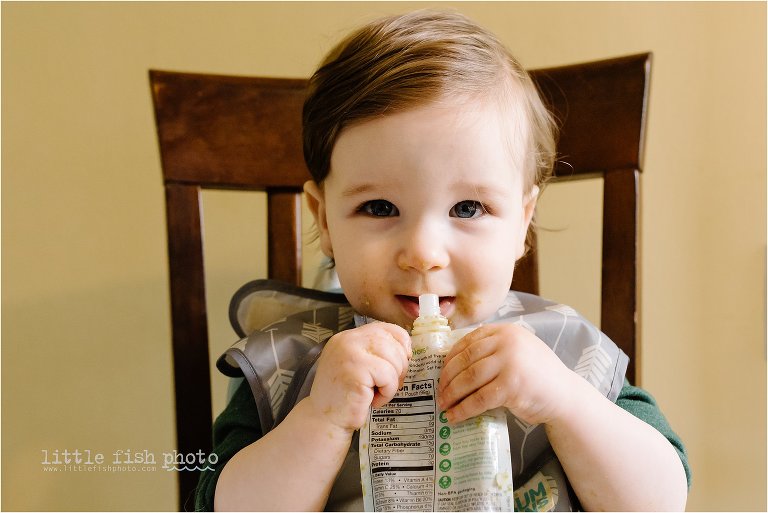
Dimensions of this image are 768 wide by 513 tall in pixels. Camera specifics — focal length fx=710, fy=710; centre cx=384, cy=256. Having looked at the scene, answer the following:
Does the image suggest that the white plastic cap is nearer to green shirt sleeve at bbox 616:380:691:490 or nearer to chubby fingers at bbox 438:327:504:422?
chubby fingers at bbox 438:327:504:422

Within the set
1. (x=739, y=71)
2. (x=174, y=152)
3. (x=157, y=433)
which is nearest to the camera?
(x=174, y=152)

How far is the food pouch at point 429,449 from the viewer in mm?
560

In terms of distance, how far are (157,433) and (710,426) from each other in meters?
0.95

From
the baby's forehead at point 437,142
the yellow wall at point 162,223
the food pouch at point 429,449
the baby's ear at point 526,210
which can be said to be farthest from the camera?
the yellow wall at point 162,223

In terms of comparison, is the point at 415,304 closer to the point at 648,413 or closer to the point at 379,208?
the point at 379,208

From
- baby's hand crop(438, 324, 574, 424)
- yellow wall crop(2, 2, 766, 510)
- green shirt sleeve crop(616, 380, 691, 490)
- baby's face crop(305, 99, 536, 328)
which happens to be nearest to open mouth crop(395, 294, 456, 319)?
baby's face crop(305, 99, 536, 328)

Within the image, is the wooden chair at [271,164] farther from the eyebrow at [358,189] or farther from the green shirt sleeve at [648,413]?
the eyebrow at [358,189]

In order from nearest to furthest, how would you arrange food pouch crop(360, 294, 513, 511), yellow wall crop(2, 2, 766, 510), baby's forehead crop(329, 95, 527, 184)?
food pouch crop(360, 294, 513, 511)
baby's forehead crop(329, 95, 527, 184)
yellow wall crop(2, 2, 766, 510)

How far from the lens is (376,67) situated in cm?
72

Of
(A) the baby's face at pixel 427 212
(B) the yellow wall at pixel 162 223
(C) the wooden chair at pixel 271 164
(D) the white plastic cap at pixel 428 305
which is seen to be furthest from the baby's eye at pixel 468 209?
(B) the yellow wall at pixel 162 223

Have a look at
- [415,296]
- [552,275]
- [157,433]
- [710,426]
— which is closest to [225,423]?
[415,296]

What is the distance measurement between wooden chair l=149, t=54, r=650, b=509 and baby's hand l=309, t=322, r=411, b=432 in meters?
0.33

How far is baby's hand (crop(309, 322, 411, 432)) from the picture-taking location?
23.0 inches

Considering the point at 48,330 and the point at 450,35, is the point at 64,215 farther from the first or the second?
the point at 450,35
